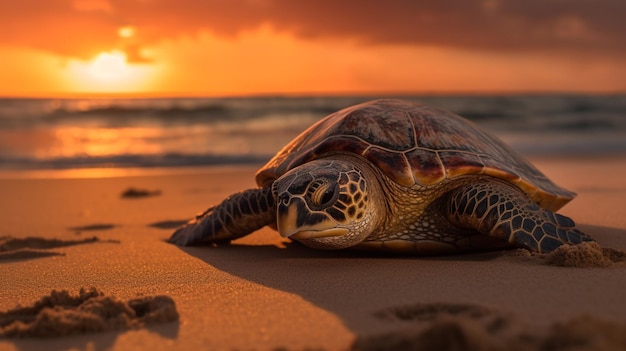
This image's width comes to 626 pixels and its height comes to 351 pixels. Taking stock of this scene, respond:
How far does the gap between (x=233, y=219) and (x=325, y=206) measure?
109 centimetres

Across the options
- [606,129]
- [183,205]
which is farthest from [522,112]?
[183,205]

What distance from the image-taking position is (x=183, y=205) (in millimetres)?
6773

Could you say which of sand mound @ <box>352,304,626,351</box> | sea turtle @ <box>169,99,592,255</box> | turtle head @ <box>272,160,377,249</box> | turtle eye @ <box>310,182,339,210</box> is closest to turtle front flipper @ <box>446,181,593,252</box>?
sea turtle @ <box>169,99,592,255</box>

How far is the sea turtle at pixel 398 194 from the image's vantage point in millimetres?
3381

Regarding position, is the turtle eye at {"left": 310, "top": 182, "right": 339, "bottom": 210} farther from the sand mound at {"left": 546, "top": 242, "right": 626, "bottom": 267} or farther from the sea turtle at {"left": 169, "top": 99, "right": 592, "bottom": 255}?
the sand mound at {"left": 546, "top": 242, "right": 626, "bottom": 267}

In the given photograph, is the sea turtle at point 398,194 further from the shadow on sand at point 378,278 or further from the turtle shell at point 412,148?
the shadow on sand at point 378,278

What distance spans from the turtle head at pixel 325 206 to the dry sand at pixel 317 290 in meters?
0.20

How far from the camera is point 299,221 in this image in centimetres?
322

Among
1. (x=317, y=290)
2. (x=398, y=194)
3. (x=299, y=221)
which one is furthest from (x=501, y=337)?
(x=398, y=194)

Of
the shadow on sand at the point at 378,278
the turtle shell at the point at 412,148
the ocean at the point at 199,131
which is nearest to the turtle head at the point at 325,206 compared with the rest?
the shadow on sand at the point at 378,278

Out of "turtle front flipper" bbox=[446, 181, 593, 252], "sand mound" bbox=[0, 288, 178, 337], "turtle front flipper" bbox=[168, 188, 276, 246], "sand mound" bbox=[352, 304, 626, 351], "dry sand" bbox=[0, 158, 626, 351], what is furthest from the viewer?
"turtle front flipper" bbox=[168, 188, 276, 246]

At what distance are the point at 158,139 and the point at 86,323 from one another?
15707 millimetres

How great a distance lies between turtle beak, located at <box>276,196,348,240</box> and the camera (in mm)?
3213

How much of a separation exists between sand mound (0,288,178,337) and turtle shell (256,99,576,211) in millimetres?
1658
